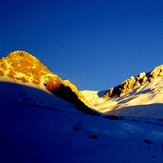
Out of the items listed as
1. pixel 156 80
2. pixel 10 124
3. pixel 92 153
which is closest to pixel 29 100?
pixel 10 124

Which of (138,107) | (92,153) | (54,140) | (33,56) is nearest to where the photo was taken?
(92,153)

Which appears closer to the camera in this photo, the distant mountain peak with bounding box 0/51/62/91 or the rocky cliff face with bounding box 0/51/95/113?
the rocky cliff face with bounding box 0/51/95/113

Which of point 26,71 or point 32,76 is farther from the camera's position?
point 26,71

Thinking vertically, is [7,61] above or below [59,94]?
above

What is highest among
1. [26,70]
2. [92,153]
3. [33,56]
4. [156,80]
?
[156,80]

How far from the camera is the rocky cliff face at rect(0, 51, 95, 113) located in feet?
136

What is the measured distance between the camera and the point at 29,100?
31.7 meters

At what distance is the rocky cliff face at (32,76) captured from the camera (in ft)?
136

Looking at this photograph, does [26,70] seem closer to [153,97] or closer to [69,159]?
[69,159]

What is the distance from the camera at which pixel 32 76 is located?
4459 cm

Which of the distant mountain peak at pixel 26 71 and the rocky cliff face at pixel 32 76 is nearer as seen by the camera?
the rocky cliff face at pixel 32 76

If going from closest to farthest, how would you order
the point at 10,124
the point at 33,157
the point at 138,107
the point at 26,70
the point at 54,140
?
the point at 33,157 → the point at 54,140 → the point at 10,124 → the point at 26,70 → the point at 138,107

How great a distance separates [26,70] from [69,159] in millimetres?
41215

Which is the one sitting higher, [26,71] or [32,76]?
[26,71]
